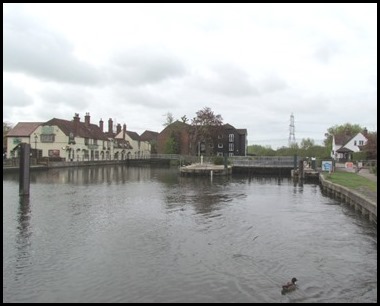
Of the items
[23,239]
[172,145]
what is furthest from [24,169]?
[172,145]

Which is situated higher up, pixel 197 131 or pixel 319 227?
pixel 197 131

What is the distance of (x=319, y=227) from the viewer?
18391 millimetres

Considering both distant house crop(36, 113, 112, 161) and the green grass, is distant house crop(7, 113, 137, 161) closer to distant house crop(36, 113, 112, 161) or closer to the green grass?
distant house crop(36, 113, 112, 161)

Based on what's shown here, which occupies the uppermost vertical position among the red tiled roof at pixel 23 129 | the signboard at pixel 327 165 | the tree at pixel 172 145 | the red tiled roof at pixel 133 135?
the red tiled roof at pixel 133 135

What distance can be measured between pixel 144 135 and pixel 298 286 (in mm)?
123448

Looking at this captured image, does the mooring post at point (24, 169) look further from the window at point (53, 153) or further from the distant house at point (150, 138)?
the distant house at point (150, 138)

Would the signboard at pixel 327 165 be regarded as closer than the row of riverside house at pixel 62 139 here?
Yes

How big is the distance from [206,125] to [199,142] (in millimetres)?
6063

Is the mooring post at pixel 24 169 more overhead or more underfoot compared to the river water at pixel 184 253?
more overhead

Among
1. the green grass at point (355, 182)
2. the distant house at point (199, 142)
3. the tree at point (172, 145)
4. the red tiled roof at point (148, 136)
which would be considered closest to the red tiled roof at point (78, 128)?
the tree at point (172, 145)

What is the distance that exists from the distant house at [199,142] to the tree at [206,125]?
0.89 metres

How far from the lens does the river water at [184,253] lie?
398 inches

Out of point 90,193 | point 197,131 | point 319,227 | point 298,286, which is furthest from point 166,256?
point 197,131

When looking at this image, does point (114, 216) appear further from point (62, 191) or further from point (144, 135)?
→ point (144, 135)
